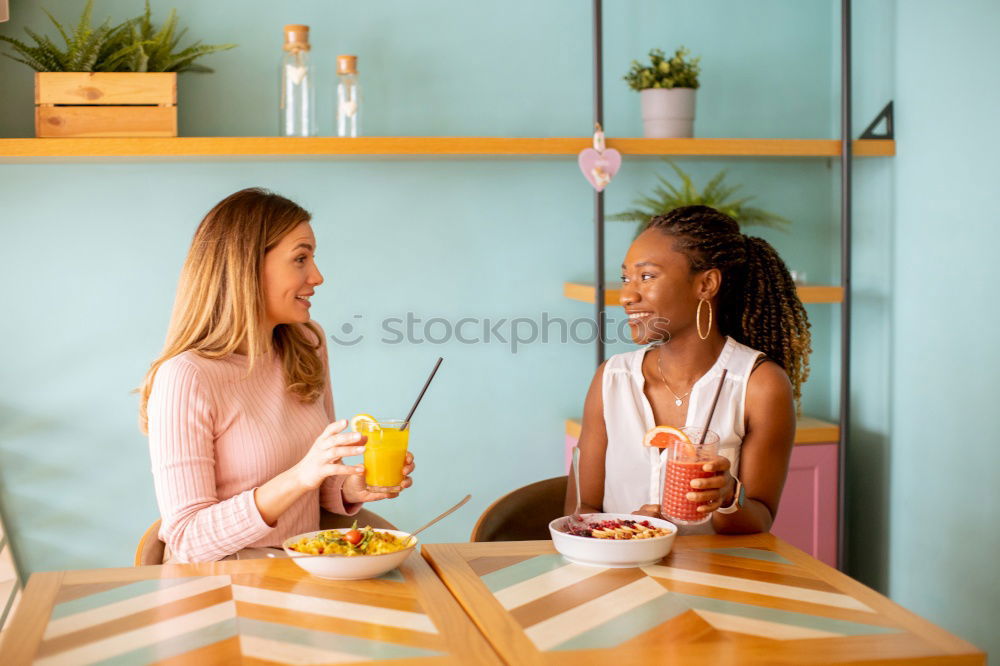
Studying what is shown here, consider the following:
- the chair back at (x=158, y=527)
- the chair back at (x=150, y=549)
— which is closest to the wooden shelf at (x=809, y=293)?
the chair back at (x=158, y=527)

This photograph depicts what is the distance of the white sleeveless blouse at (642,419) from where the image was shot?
6.93 ft

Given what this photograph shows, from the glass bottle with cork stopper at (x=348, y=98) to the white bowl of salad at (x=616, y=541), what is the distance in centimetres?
152

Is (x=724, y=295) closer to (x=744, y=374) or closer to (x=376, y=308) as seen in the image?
(x=744, y=374)

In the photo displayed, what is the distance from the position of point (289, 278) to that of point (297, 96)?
95cm

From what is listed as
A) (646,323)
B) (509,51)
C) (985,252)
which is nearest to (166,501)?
(646,323)

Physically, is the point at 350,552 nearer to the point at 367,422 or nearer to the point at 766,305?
the point at 367,422

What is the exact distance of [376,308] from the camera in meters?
3.14

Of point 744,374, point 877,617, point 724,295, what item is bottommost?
point 877,617

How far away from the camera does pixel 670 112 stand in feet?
9.93

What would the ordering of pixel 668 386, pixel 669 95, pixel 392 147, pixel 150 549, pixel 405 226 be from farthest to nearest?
1. pixel 405 226
2. pixel 669 95
3. pixel 392 147
4. pixel 668 386
5. pixel 150 549

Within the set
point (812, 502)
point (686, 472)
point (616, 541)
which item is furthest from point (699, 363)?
point (812, 502)

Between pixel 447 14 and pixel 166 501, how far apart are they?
178 cm

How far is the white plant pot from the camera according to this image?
9.91 ft

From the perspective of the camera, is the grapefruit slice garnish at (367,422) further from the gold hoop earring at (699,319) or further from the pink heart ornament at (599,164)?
the pink heart ornament at (599,164)
